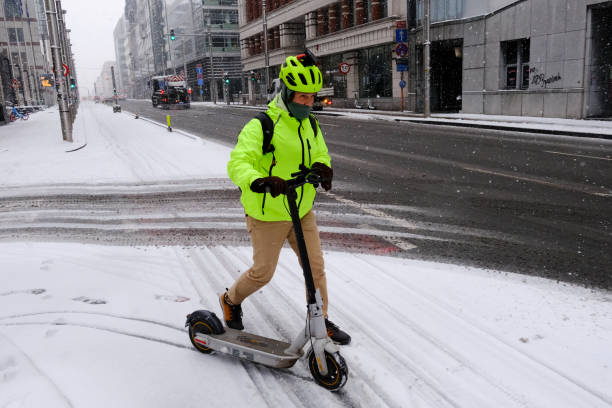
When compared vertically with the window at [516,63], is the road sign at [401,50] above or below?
above

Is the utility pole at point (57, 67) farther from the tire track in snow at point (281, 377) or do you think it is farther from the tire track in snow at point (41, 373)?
the tire track in snow at point (281, 377)

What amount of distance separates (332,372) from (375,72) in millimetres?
32980

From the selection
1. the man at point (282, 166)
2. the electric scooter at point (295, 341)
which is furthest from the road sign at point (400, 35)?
the electric scooter at point (295, 341)

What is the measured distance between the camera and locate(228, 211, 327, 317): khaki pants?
3.23m

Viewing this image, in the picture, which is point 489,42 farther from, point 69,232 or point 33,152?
point 69,232

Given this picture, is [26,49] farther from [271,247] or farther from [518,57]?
[271,247]

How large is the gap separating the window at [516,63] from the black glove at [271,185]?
22.7 metres

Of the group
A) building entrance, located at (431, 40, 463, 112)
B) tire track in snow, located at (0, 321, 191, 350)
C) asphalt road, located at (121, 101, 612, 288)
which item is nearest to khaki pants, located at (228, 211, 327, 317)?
tire track in snow, located at (0, 321, 191, 350)

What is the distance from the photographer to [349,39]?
3566 cm

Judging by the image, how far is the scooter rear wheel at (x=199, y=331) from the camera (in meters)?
3.36

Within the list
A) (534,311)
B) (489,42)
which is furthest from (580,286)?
(489,42)

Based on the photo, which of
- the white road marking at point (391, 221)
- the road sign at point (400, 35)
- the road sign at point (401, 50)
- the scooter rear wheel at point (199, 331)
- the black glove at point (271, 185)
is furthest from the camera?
the road sign at point (400, 35)

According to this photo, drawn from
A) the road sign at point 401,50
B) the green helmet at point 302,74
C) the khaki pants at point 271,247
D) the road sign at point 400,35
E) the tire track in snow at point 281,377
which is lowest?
the tire track in snow at point 281,377

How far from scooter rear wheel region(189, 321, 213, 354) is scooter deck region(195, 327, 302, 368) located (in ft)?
0.12
